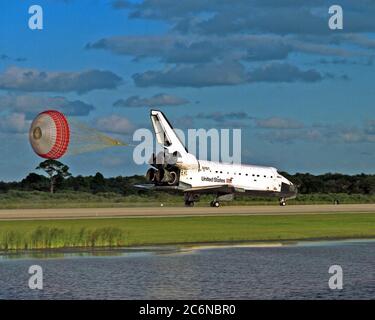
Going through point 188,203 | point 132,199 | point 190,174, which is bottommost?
point 188,203

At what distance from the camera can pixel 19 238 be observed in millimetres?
50906

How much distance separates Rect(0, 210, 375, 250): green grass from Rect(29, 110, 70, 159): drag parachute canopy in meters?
4.60

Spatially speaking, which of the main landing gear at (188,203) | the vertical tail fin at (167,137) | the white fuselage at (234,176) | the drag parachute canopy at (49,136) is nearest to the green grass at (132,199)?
the white fuselage at (234,176)

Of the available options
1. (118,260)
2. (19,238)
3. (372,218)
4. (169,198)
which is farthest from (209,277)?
(169,198)

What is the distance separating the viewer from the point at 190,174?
102562 mm

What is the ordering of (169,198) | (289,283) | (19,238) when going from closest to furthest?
(289,283) < (19,238) < (169,198)

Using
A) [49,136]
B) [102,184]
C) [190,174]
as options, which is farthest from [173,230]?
[102,184]

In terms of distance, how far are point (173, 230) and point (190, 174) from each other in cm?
4145

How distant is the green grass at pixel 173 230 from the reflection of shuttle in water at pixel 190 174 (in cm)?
2411

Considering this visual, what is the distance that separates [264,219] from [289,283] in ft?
126

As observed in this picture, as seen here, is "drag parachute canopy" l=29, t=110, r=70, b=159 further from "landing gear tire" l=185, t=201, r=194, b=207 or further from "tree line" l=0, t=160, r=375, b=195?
"tree line" l=0, t=160, r=375, b=195

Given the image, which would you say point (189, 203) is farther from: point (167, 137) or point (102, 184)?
point (102, 184)

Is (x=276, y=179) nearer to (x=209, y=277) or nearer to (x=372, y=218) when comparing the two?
(x=372, y=218)

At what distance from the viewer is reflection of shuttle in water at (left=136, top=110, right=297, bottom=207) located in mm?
101312
